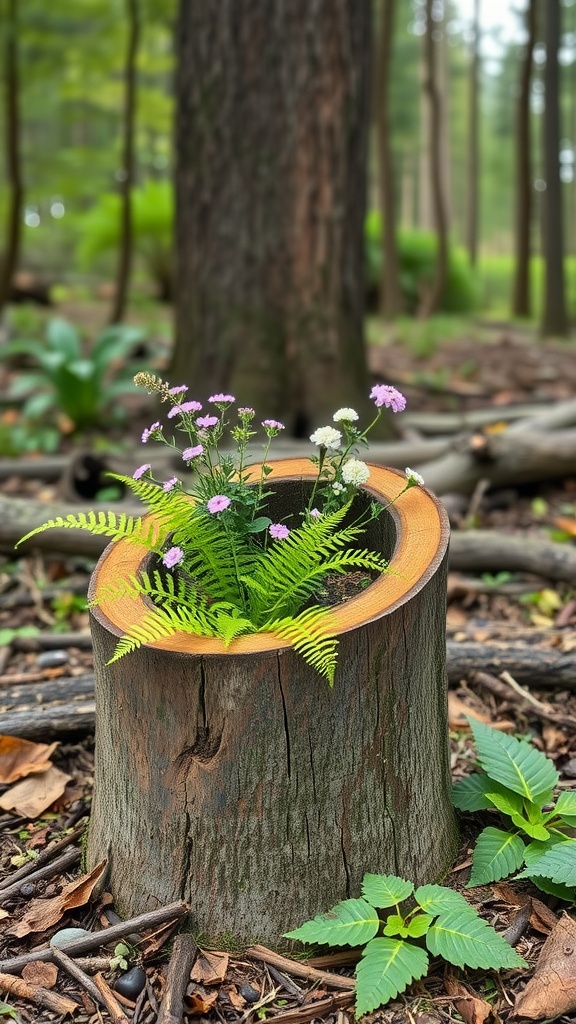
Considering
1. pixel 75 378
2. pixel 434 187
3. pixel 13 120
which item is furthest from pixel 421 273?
pixel 75 378

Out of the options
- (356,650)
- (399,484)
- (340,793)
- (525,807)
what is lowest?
(525,807)

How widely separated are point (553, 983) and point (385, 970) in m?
0.33

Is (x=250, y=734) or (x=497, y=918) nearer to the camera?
(x=250, y=734)

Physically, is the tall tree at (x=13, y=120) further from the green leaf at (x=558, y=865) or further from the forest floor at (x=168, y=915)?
the green leaf at (x=558, y=865)

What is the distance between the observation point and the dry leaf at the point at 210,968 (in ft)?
5.19

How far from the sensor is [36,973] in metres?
1.63

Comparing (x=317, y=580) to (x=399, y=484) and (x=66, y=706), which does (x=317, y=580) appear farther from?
(x=66, y=706)

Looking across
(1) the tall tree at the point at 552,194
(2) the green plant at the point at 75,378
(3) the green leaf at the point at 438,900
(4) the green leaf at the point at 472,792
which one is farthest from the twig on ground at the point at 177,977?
(1) the tall tree at the point at 552,194

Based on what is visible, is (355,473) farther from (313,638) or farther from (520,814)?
(520,814)

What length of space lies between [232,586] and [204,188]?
3139 millimetres

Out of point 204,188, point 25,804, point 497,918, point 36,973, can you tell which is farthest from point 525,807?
point 204,188

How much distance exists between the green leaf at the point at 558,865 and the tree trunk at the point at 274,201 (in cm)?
309

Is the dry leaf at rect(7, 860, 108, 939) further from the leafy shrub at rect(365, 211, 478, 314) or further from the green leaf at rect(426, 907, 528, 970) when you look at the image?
the leafy shrub at rect(365, 211, 478, 314)

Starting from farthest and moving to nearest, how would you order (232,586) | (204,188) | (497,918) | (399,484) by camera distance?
1. (204,188)
2. (399,484)
3. (232,586)
4. (497,918)
